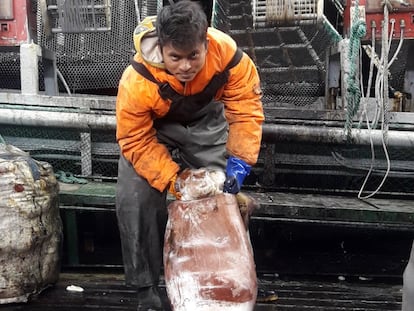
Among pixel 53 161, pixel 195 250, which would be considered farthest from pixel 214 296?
pixel 53 161

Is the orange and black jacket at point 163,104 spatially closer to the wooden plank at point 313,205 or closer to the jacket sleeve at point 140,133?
the jacket sleeve at point 140,133

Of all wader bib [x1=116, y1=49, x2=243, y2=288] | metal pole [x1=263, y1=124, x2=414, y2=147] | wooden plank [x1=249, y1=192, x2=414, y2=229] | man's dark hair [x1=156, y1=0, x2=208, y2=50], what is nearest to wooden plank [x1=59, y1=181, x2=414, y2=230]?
wooden plank [x1=249, y1=192, x2=414, y2=229]

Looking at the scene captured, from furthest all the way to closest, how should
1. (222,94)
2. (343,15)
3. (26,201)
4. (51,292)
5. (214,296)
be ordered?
(343,15) < (51,292) < (26,201) < (222,94) < (214,296)

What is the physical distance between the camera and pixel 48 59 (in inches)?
201

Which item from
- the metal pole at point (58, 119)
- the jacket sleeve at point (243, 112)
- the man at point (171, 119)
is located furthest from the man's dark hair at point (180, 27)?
the metal pole at point (58, 119)

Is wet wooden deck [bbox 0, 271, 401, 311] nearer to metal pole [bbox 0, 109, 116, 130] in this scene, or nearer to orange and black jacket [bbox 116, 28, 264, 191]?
orange and black jacket [bbox 116, 28, 264, 191]

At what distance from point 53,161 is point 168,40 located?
2.46m

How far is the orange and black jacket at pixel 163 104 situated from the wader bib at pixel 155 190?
83mm

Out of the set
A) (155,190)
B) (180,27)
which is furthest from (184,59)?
(155,190)

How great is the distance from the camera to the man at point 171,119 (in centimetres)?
242

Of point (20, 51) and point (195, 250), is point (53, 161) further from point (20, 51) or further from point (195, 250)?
point (195, 250)

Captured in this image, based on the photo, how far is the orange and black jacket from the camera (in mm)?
2561

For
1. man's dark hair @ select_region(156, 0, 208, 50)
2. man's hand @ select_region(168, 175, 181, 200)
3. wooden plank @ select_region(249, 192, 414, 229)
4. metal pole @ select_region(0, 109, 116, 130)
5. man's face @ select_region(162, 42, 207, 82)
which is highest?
man's dark hair @ select_region(156, 0, 208, 50)

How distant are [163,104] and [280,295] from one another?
1.55 metres
